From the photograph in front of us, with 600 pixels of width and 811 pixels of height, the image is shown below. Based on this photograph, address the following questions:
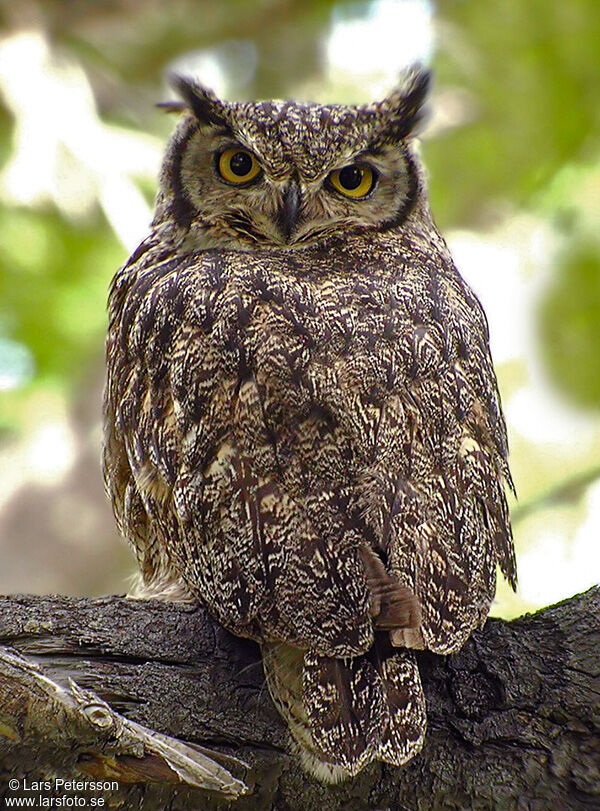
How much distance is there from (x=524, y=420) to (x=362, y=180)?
12.7 ft

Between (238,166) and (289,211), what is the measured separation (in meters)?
0.31

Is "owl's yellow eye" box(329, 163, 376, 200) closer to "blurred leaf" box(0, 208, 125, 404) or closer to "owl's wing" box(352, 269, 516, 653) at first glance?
"owl's wing" box(352, 269, 516, 653)

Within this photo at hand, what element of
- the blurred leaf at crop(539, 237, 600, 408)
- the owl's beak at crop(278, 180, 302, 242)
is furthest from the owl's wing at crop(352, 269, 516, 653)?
the blurred leaf at crop(539, 237, 600, 408)

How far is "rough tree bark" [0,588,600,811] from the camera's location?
2.29 meters

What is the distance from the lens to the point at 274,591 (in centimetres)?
222

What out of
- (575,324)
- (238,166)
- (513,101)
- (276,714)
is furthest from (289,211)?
(513,101)

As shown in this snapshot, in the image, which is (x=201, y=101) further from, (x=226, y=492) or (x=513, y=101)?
(x=513, y=101)

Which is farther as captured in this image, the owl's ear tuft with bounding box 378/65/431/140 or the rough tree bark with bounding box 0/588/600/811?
the owl's ear tuft with bounding box 378/65/431/140

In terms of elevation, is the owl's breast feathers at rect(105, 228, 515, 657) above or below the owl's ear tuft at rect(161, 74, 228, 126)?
below

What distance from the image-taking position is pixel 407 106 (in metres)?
3.33

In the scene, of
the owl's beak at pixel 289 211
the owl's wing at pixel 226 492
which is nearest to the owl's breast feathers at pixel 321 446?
the owl's wing at pixel 226 492

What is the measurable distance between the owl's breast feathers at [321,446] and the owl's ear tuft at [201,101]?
0.65 metres

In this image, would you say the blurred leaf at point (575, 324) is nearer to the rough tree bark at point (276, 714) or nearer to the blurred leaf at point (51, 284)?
the blurred leaf at point (51, 284)

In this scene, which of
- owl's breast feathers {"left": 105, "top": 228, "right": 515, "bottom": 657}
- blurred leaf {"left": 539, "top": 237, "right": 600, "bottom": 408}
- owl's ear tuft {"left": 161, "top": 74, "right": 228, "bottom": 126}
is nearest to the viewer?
owl's breast feathers {"left": 105, "top": 228, "right": 515, "bottom": 657}
